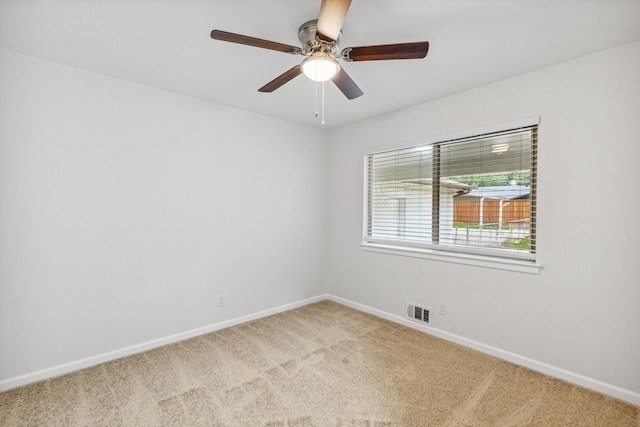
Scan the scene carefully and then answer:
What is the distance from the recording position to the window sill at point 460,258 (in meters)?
2.54

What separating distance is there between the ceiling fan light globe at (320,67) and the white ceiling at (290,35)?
0.77ft

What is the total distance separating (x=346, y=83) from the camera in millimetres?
2119

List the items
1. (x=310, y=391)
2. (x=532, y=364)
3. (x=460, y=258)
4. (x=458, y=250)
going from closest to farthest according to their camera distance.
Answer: (x=310, y=391) < (x=532, y=364) < (x=460, y=258) < (x=458, y=250)

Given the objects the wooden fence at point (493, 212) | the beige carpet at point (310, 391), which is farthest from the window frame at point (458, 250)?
the beige carpet at point (310, 391)

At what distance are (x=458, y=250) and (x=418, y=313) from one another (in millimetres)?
808

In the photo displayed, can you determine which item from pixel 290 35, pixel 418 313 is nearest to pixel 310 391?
pixel 418 313

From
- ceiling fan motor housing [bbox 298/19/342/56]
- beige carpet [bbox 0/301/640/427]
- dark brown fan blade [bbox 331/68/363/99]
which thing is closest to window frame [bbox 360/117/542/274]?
beige carpet [bbox 0/301/640/427]

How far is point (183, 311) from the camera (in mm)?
3049

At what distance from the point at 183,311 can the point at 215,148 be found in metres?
1.73

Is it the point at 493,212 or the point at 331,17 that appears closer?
the point at 331,17

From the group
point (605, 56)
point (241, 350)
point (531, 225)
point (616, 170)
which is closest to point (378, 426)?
point (241, 350)

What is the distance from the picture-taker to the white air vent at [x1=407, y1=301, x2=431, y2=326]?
10.4 ft

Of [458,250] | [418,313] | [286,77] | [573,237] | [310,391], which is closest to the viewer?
[286,77]

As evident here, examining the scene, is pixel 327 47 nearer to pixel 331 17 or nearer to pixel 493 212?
pixel 331 17
